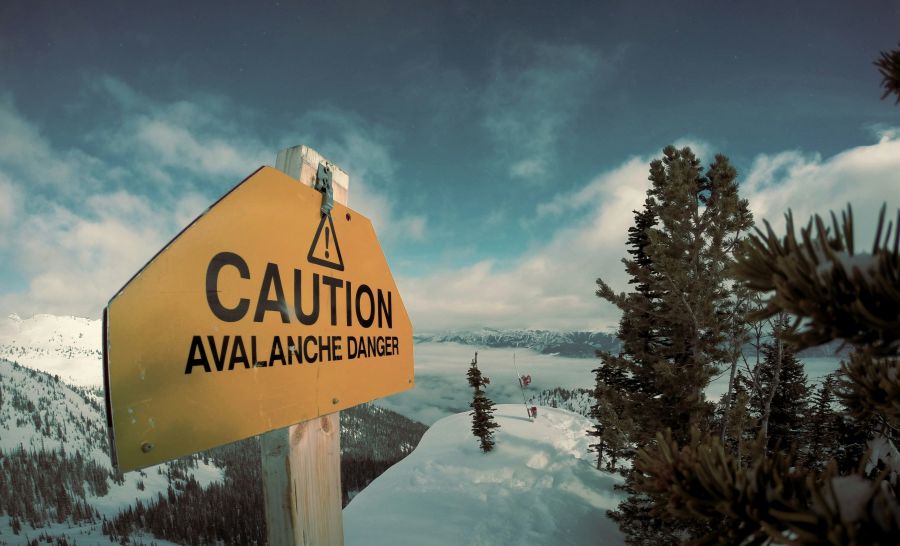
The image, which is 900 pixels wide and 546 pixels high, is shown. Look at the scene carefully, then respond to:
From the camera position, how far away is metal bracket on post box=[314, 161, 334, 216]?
1.68m

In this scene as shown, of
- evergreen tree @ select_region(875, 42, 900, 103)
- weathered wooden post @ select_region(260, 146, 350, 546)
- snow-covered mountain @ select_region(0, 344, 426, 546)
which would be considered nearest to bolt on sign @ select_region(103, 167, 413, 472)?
weathered wooden post @ select_region(260, 146, 350, 546)

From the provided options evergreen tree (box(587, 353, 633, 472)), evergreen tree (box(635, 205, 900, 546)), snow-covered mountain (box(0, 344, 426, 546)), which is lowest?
snow-covered mountain (box(0, 344, 426, 546))

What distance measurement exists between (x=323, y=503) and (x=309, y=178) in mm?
1360

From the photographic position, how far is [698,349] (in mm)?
9227

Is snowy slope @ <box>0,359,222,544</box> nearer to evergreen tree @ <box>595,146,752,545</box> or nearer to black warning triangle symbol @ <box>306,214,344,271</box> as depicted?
evergreen tree @ <box>595,146,752,545</box>

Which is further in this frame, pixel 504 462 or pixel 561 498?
pixel 504 462

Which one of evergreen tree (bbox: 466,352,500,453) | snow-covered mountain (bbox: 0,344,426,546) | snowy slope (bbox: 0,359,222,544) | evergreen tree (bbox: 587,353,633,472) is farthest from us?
snowy slope (bbox: 0,359,222,544)

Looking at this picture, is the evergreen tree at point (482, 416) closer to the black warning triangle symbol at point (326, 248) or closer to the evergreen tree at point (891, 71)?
the black warning triangle symbol at point (326, 248)

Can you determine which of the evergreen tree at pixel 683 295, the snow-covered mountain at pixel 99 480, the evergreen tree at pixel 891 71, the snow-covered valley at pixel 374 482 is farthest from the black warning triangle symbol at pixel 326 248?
the snow-covered mountain at pixel 99 480

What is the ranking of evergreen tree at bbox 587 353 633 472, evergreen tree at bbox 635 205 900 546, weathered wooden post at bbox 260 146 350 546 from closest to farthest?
evergreen tree at bbox 635 205 900 546
weathered wooden post at bbox 260 146 350 546
evergreen tree at bbox 587 353 633 472

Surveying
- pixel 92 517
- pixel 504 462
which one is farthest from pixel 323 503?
→ pixel 92 517

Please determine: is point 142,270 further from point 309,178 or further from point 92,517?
point 92,517

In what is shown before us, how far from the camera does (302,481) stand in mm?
1368

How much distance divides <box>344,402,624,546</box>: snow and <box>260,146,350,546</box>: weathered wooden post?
1103 cm
